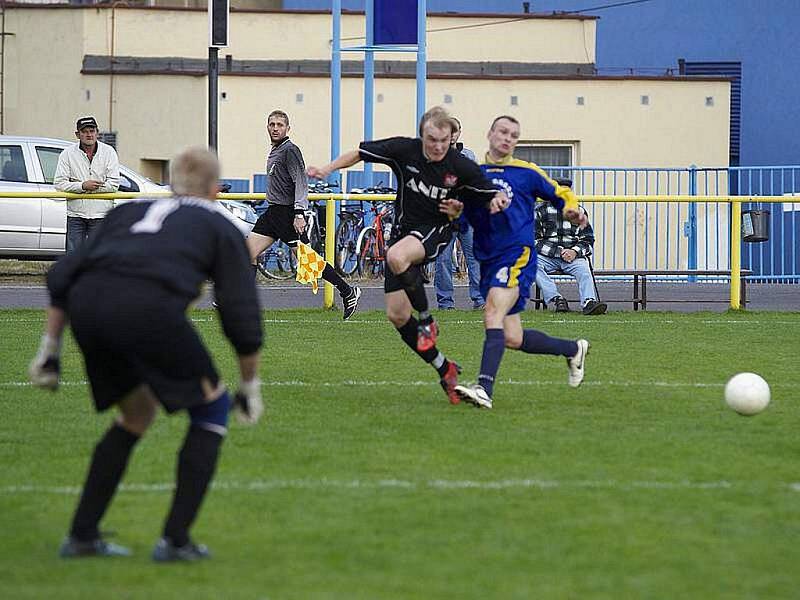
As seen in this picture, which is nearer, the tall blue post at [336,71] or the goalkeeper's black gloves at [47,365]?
the goalkeeper's black gloves at [47,365]

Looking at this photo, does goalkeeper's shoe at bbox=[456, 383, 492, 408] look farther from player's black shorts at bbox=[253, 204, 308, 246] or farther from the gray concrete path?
the gray concrete path

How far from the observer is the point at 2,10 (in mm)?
33562

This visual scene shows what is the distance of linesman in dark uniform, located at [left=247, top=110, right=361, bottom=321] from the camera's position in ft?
50.8

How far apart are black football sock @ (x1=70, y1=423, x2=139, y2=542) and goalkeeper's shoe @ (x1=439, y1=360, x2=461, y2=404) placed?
4406 mm

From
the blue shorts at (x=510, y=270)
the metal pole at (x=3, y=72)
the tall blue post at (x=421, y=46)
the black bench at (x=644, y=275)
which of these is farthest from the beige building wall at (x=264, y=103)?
the blue shorts at (x=510, y=270)

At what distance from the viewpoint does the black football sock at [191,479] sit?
222 inches

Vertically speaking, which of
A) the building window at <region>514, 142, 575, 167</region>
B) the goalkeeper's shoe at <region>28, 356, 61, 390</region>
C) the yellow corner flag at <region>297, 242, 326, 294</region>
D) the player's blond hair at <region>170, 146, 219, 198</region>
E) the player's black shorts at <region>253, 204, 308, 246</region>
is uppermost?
the building window at <region>514, 142, 575, 167</region>

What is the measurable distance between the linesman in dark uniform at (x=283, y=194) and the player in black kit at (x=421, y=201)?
4950 mm

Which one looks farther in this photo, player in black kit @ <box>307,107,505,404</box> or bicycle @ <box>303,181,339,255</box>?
bicycle @ <box>303,181,339,255</box>

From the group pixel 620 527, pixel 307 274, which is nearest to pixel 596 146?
pixel 307 274

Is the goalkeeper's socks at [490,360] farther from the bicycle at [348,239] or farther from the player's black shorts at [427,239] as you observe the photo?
the bicycle at [348,239]

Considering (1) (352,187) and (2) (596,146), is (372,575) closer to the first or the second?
(1) (352,187)

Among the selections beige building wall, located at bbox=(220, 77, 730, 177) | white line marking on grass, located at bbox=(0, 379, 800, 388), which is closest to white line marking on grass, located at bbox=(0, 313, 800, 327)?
white line marking on grass, located at bbox=(0, 379, 800, 388)

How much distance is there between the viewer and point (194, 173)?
18.5ft
